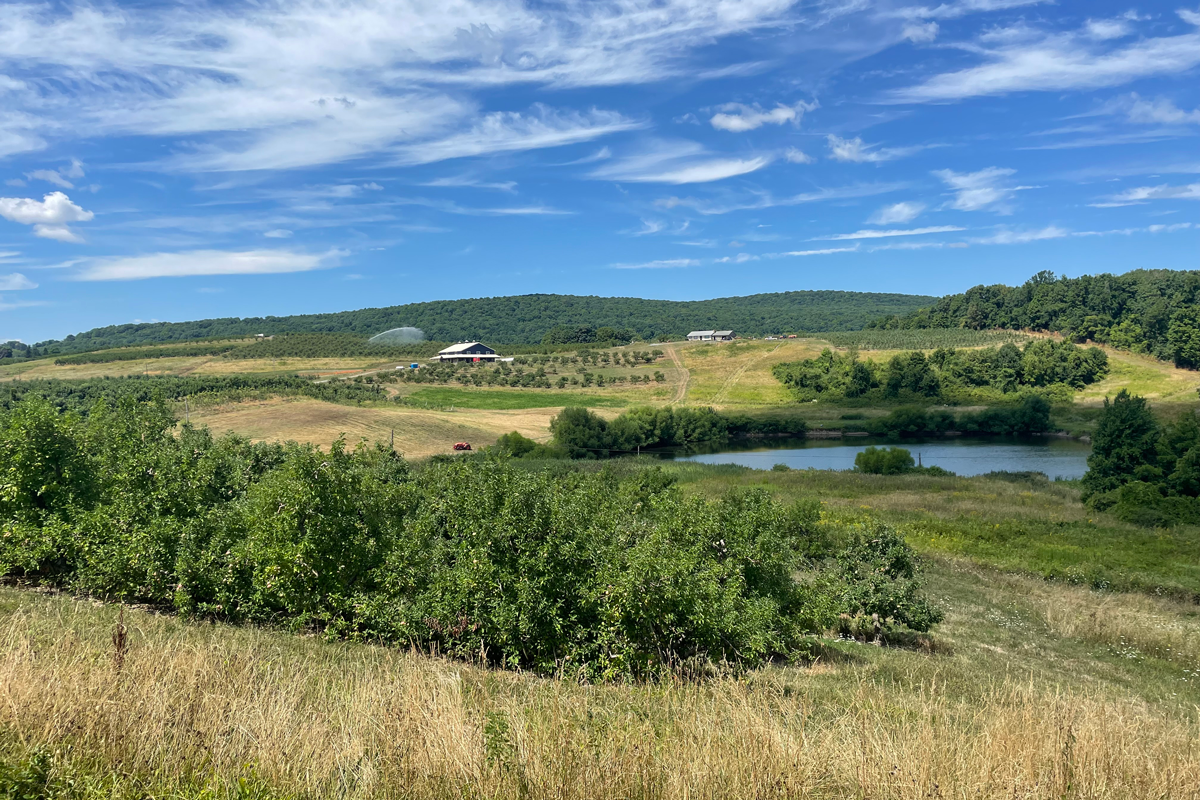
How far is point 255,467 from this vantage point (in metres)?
22.8

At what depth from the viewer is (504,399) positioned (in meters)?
101

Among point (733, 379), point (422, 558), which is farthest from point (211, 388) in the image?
point (422, 558)

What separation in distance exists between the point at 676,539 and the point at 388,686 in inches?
417

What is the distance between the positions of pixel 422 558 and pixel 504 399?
88.0 m

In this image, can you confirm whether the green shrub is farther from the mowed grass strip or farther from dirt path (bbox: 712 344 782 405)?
dirt path (bbox: 712 344 782 405)

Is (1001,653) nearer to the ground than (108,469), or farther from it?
nearer to the ground

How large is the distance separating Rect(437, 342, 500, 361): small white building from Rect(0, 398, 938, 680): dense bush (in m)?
120

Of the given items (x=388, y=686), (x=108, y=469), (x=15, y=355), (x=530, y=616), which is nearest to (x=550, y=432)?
(x=108, y=469)

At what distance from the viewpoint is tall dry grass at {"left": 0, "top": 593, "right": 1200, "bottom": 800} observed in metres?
4.79

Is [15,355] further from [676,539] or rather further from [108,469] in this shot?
[676,539]

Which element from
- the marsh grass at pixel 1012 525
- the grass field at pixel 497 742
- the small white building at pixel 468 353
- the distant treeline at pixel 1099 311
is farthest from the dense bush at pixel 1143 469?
the small white building at pixel 468 353

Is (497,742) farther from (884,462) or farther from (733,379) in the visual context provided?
(733,379)

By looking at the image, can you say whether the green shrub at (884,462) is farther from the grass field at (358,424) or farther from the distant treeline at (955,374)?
the distant treeline at (955,374)

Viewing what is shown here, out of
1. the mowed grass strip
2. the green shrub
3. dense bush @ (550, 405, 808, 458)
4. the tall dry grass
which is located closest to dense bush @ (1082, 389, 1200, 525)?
the green shrub
